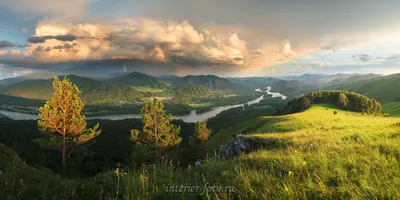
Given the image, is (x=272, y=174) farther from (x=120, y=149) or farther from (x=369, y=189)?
(x=120, y=149)

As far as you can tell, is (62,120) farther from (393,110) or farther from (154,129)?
(393,110)

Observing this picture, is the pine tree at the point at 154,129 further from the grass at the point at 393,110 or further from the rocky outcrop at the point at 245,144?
the grass at the point at 393,110

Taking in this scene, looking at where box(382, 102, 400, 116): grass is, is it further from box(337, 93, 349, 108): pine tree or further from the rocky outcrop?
the rocky outcrop

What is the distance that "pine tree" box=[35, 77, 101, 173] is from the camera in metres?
31.7

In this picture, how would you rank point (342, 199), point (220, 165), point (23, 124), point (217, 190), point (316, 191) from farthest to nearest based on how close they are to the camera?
point (23, 124) → point (220, 165) → point (217, 190) → point (316, 191) → point (342, 199)

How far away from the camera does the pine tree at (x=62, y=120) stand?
3170 centimetres

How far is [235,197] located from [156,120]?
39.2m

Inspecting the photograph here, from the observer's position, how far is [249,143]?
25.3 meters

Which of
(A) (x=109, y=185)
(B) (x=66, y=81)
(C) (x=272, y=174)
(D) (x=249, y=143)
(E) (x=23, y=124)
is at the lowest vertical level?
(E) (x=23, y=124)

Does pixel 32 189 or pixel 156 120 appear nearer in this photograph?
pixel 32 189

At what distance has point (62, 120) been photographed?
33750mm

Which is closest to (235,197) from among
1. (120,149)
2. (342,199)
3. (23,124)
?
(342,199)

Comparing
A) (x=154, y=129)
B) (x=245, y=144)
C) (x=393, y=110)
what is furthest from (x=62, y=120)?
(x=393, y=110)

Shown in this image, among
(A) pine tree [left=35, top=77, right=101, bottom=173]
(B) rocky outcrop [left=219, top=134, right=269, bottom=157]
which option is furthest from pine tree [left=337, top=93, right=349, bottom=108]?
(A) pine tree [left=35, top=77, right=101, bottom=173]
